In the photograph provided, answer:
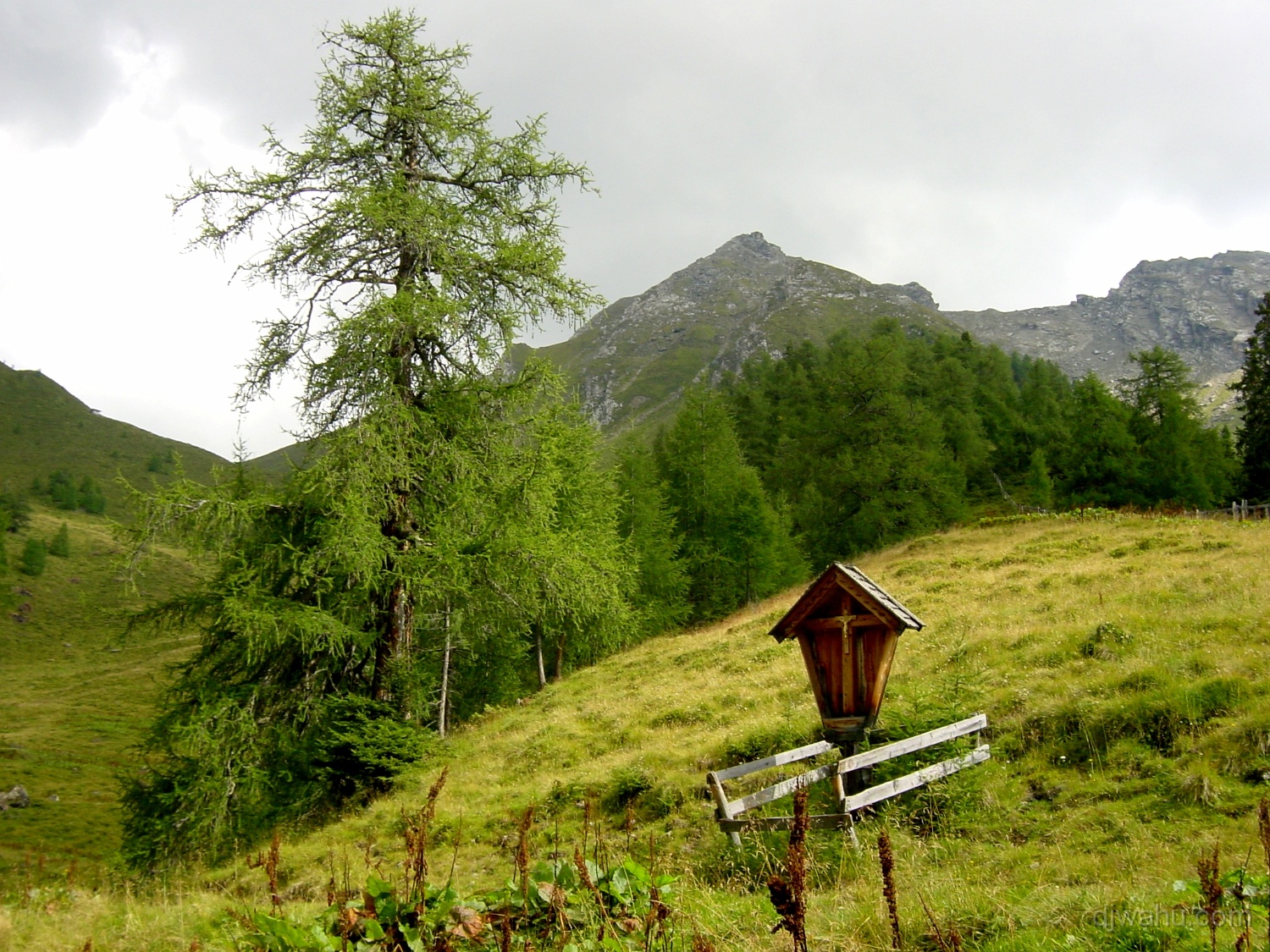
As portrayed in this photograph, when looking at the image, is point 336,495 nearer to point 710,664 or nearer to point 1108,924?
point 710,664

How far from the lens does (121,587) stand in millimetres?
12906

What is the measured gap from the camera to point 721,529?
4084cm

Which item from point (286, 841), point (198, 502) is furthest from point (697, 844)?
point (198, 502)

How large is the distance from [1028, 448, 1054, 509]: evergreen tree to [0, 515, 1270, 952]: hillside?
36.5 metres

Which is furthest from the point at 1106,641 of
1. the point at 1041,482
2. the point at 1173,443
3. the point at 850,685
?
the point at 1041,482

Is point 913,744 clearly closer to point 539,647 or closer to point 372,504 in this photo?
point 372,504

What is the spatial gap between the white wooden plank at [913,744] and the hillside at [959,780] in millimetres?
331

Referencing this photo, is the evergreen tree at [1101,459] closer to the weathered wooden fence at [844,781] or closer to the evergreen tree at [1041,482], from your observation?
the evergreen tree at [1041,482]

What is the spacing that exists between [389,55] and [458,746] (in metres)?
14.5

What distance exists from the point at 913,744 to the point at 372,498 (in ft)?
31.2

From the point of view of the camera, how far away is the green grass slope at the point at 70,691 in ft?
52.4

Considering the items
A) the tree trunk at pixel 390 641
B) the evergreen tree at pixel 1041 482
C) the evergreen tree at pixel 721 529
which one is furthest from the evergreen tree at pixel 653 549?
the evergreen tree at pixel 1041 482

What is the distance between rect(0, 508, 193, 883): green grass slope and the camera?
16.0 m

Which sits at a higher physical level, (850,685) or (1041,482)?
(1041,482)
